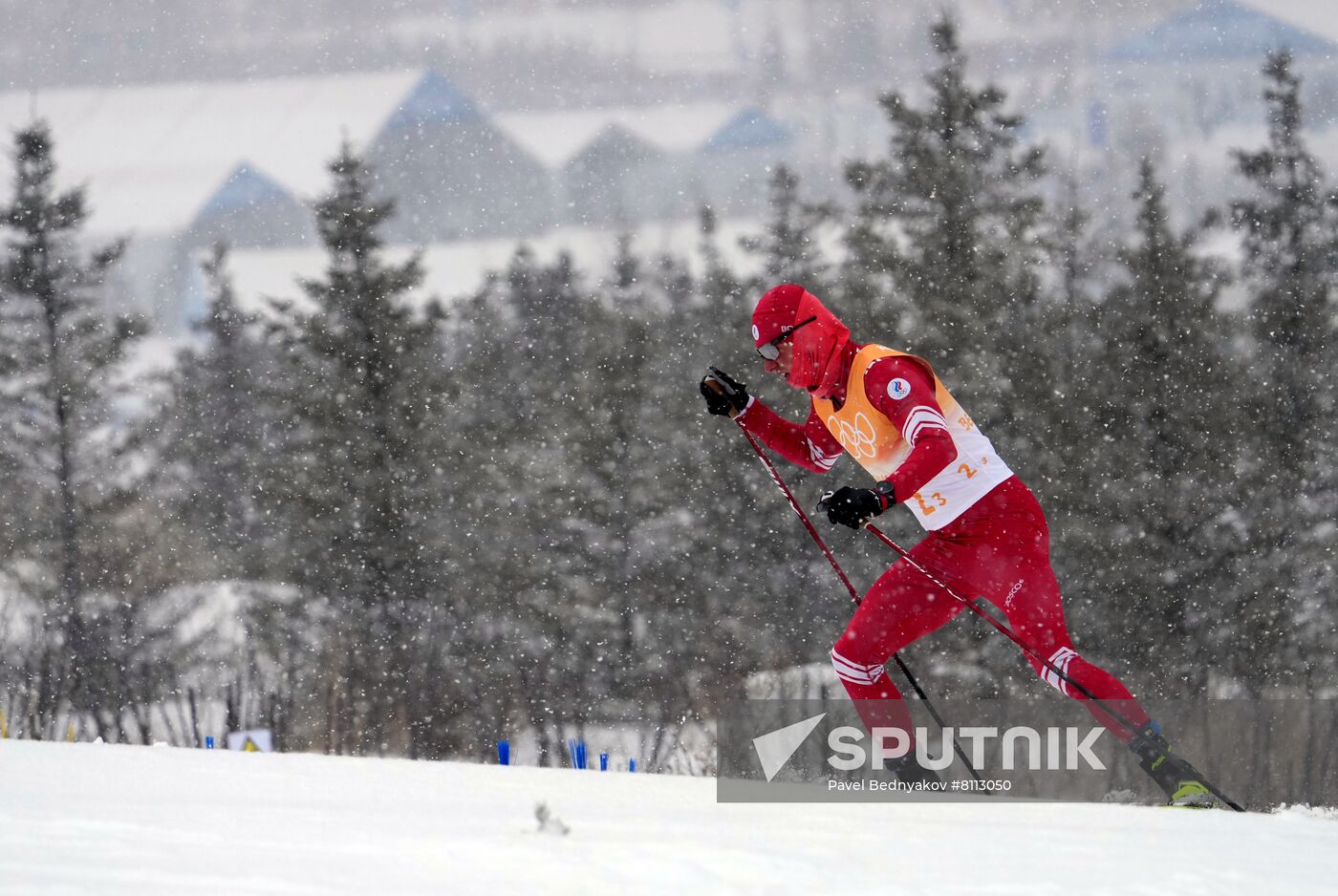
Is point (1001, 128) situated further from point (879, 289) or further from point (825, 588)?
point (825, 588)

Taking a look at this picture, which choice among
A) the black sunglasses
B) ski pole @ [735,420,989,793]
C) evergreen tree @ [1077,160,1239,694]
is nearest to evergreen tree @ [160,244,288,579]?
evergreen tree @ [1077,160,1239,694]

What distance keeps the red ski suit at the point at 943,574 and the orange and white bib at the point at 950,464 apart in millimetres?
16

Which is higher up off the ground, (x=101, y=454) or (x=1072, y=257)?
(x=1072, y=257)

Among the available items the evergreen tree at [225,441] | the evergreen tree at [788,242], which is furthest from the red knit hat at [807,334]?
the evergreen tree at [225,441]

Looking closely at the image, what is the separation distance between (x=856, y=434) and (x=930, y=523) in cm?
38

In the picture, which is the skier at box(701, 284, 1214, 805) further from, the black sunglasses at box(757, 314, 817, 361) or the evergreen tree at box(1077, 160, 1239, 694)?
the evergreen tree at box(1077, 160, 1239, 694)

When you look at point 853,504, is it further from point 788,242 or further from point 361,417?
point 361,417

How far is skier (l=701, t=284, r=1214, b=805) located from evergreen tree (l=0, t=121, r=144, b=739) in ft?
72.2

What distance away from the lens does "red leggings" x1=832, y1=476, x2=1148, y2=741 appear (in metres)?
4.06

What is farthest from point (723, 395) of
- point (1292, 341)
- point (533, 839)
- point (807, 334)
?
point (1292, 341)

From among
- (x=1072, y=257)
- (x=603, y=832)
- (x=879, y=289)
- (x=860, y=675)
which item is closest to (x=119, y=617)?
(x=879, y=289)

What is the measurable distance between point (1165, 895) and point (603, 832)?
901 millimetres

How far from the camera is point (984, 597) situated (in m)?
4.15

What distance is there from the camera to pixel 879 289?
63.2 feet
